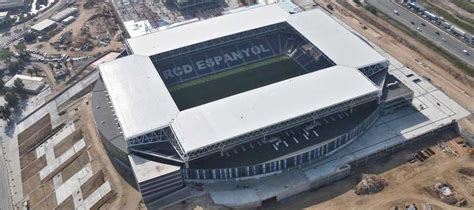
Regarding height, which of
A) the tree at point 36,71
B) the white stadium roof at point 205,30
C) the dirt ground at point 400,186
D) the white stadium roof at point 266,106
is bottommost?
the dirt ground at point 400,186

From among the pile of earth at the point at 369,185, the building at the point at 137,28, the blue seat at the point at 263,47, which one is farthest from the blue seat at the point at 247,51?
the pile of earth at the point at 369,185

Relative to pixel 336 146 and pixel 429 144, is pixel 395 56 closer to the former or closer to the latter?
pixel 429 144

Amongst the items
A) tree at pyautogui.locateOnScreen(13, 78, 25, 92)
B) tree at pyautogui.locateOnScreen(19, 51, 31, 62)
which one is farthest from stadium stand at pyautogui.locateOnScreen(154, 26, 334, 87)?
tree at pyautogui.locateOnScreen(19, 51, 31, 62)

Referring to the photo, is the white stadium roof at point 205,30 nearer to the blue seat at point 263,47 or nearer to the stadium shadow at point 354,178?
the blue seat at point 263,47

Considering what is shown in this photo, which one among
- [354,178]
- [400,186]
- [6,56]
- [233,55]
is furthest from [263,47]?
[6,56]

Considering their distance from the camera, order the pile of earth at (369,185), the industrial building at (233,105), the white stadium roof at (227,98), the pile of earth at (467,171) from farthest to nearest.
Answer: the pile of earth at (467,171) → the white stadium roof at (227,98) → the industrial building at (233,105) → the pile of earth at (369,185)

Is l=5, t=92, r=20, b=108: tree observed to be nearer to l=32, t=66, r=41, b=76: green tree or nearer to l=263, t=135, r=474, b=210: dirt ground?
l=32, t=66, r=41, b=76: green tree
